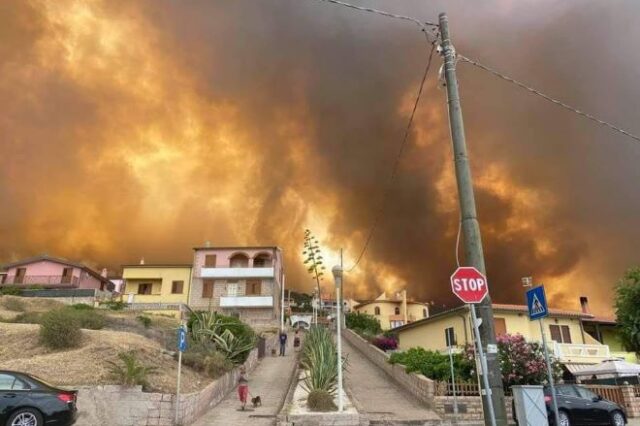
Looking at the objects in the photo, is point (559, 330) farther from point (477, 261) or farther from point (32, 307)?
point (32, 307)

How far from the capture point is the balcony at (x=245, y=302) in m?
51.9

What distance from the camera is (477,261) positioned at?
7141mm

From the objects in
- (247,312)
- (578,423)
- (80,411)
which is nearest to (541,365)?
(578,423)

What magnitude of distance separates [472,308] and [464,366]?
502 inches

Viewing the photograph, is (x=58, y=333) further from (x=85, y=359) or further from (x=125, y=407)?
(x=125, y=407)

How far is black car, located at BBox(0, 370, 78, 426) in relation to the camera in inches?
393

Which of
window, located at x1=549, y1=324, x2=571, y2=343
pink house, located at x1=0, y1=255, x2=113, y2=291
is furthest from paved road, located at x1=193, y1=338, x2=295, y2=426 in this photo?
pink house, located at x1=0, y1=255, x2=113, y2=291

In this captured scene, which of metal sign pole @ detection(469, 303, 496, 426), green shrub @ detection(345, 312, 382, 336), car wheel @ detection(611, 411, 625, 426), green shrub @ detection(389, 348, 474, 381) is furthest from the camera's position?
green shrub @ detection(345, 312, 382, 336)

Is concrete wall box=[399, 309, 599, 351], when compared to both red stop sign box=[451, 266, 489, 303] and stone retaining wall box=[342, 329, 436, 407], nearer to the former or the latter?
stone retaining wall box=[342, 329, 436, 407]

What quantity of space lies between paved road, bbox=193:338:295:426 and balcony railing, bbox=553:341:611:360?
17.0 metres

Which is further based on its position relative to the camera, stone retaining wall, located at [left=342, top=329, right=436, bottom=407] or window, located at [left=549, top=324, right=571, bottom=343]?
window, located at [left=549, top=324, right=571, bottom=343]

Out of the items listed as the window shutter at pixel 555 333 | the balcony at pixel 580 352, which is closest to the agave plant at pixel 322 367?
the balcony at pixel 580 352

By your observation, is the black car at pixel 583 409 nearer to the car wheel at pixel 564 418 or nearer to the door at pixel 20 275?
the car wheel at pixel 564 418

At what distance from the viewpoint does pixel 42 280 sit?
176 ft
